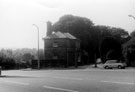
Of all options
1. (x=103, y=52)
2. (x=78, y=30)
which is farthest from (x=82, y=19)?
(x=103, y=52)

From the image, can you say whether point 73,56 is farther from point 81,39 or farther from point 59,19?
point 59,19

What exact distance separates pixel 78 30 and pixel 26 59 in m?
21.5

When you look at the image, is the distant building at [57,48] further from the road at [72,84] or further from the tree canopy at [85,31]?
the road at [72,84]

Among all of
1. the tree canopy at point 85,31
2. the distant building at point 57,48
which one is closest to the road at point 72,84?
the distant building at point 57,48

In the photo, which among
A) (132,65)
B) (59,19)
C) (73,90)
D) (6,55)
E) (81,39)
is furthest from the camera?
(59,19)

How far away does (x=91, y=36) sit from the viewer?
99.9 m

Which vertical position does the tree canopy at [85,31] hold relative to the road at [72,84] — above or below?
above

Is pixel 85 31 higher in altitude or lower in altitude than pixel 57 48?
higher

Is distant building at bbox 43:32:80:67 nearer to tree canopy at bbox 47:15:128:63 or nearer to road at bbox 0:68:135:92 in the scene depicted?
tree canopy at bbox 47:15:128:63

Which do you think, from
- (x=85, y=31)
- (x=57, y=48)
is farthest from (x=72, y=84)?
(x=85, y=31)

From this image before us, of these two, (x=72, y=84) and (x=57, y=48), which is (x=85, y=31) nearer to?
(x=57, y=48)

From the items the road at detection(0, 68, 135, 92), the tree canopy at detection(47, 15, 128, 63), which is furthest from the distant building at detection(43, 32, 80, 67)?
the road at detection(0, 68, 135, 92)

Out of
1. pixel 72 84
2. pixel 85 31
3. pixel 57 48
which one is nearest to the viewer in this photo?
pixel 72 84

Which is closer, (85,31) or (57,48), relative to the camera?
(57,48)
